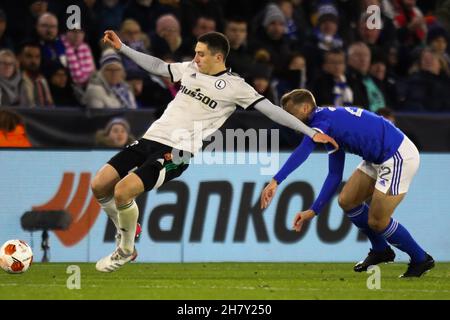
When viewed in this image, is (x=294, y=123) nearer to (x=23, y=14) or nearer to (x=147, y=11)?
(x=147, y=11)

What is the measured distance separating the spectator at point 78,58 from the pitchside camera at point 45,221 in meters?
2.41

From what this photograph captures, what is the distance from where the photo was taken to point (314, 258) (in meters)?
14.2

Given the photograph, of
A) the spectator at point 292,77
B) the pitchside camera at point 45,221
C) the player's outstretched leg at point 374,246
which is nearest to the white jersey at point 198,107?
the player's outstretched leg at point 374,246

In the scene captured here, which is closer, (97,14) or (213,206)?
(213,206)

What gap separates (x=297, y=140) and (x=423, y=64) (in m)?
3.61

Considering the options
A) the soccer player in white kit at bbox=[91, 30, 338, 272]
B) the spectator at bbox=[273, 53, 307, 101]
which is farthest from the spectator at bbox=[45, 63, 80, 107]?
the soccer player in white kit at bbox=[91, 30, 338, 272]

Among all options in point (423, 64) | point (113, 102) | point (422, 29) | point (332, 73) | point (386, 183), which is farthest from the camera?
point (422, 29)

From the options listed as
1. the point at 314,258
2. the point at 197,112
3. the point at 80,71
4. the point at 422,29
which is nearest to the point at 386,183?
the point at 197,112

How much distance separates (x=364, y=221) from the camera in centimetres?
1164

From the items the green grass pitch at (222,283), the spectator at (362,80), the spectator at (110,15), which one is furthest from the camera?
the spectator at (110,15)

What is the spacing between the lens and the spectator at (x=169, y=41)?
A: 1644 centimetres

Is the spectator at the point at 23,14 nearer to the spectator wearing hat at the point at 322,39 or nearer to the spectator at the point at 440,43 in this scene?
the spectator wearing hat at the point at 322,39

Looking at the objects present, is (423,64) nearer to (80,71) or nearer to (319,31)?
(319,31)

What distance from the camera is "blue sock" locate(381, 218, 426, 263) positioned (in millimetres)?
11344
